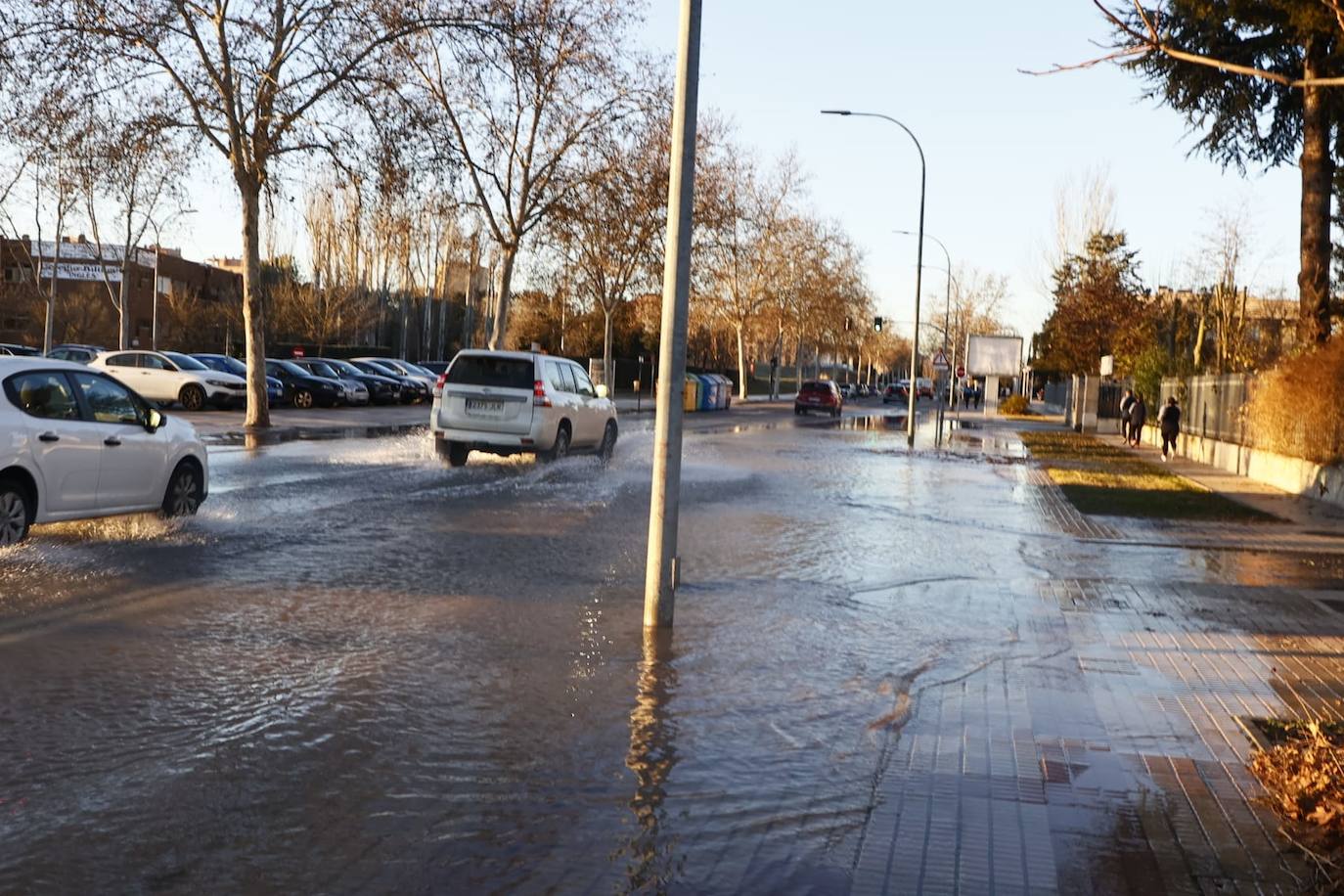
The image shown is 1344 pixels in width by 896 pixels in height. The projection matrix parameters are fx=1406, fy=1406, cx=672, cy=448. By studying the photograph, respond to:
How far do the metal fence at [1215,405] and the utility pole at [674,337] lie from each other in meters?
21.8

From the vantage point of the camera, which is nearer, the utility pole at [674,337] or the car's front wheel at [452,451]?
the utility pole at [674,337]

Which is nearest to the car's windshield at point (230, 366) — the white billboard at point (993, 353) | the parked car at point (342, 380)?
the parked car at point (342, 380)

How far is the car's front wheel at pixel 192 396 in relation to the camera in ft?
121

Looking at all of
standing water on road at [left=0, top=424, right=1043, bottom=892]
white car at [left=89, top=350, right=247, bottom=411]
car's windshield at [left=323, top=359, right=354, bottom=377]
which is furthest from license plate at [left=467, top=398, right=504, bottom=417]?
car's windshield at [left=323, top=359, right=354, bottom=377]

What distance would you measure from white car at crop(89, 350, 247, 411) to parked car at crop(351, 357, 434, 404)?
12502 mm

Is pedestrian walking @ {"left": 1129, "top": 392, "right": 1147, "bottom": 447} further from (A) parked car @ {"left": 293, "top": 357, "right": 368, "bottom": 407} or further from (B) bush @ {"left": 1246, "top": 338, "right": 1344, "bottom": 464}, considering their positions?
(A) parked car @ {"left": 293, "top": 357, "right": 368, "bottom": 407}

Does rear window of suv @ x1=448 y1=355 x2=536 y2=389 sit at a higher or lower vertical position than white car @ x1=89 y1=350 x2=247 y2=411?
higher

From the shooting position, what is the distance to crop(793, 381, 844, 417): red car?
199 feet

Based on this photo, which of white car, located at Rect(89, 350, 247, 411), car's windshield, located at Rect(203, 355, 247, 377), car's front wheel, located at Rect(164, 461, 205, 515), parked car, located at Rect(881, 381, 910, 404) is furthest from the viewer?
parked car, located at Rect(881, 381, 910, 404)

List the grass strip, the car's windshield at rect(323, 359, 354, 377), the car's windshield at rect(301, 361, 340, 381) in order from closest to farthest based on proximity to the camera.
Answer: the grass strip, the car's windshield at rect(301, 361, 340, 381), the car's windshield at rect(323, 359, 354, 377)

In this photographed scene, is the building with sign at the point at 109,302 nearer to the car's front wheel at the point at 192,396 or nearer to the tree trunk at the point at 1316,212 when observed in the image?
the car's front wheel at the point at 192,396

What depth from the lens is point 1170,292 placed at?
5894 cm

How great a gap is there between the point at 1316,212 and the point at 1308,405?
823 cm

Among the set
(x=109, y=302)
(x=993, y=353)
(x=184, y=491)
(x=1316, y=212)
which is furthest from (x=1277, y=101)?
(x=109, y=302)
